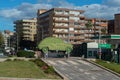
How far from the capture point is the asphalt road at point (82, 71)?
36.5 m

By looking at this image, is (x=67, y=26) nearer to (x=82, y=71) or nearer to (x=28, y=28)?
(x=28, y=28)

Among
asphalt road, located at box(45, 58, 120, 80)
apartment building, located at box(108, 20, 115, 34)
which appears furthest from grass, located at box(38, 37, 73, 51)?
apartment building, located at box(108, 20, 115, 34)

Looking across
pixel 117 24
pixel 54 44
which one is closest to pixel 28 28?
pixel 117 24

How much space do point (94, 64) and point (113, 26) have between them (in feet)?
341

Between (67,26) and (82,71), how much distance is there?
309 feet

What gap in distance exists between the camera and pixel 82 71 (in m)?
40.3

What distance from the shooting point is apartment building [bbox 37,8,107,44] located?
13225cm

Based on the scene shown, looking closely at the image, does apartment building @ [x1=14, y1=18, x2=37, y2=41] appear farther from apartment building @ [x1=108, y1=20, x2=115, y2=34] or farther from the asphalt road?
the asphalt road

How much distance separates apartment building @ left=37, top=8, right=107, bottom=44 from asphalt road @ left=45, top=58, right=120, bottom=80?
270 feet

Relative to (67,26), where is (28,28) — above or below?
above

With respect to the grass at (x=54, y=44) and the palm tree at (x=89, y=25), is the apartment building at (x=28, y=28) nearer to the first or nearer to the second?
the palm tree at (x=89, y=25)

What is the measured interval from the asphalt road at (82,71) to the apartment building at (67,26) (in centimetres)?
8217

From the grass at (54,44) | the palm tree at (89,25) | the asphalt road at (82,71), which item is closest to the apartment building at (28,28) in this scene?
the palm tree at (89,25)

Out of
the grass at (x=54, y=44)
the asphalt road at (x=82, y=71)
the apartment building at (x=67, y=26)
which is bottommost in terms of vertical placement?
the asphalt road at (x=82, y=71)
